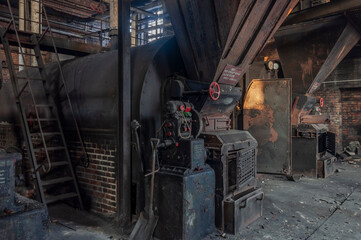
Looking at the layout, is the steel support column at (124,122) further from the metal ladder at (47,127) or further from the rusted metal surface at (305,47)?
the rusted metal surface at (305,47)

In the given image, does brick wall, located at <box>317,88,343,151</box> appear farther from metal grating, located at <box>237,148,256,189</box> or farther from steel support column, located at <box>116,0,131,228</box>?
steel support column, located at <box>116,0,131,228</box>

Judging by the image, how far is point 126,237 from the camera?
3.56m

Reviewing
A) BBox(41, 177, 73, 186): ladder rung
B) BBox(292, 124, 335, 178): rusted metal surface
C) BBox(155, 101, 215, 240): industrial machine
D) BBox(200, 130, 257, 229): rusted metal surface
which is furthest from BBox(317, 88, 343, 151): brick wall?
BBox(41, 177, 73, 186): ladder rung

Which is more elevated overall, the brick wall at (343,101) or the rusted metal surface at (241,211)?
the brick wall at (343,101)

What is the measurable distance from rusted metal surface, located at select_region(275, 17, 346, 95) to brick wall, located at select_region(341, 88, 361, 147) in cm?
358

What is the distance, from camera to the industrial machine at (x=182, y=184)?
319cm

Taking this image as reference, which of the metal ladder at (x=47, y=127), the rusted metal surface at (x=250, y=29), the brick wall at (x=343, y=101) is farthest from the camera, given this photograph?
the brick wall at (x=343, y=101)

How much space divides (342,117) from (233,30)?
8231mm

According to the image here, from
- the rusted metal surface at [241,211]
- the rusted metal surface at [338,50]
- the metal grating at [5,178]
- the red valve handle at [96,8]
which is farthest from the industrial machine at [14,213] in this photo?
the red valve handle at [96,8]

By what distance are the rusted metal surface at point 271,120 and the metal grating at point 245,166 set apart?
2.27 m

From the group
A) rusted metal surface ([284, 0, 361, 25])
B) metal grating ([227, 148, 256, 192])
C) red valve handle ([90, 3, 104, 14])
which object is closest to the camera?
metal grating ([227, 148, 256, 192])

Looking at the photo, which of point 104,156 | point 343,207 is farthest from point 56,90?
point 343,207

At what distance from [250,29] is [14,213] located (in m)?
3.37

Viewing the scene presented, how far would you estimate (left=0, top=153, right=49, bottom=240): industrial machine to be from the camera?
219cm
